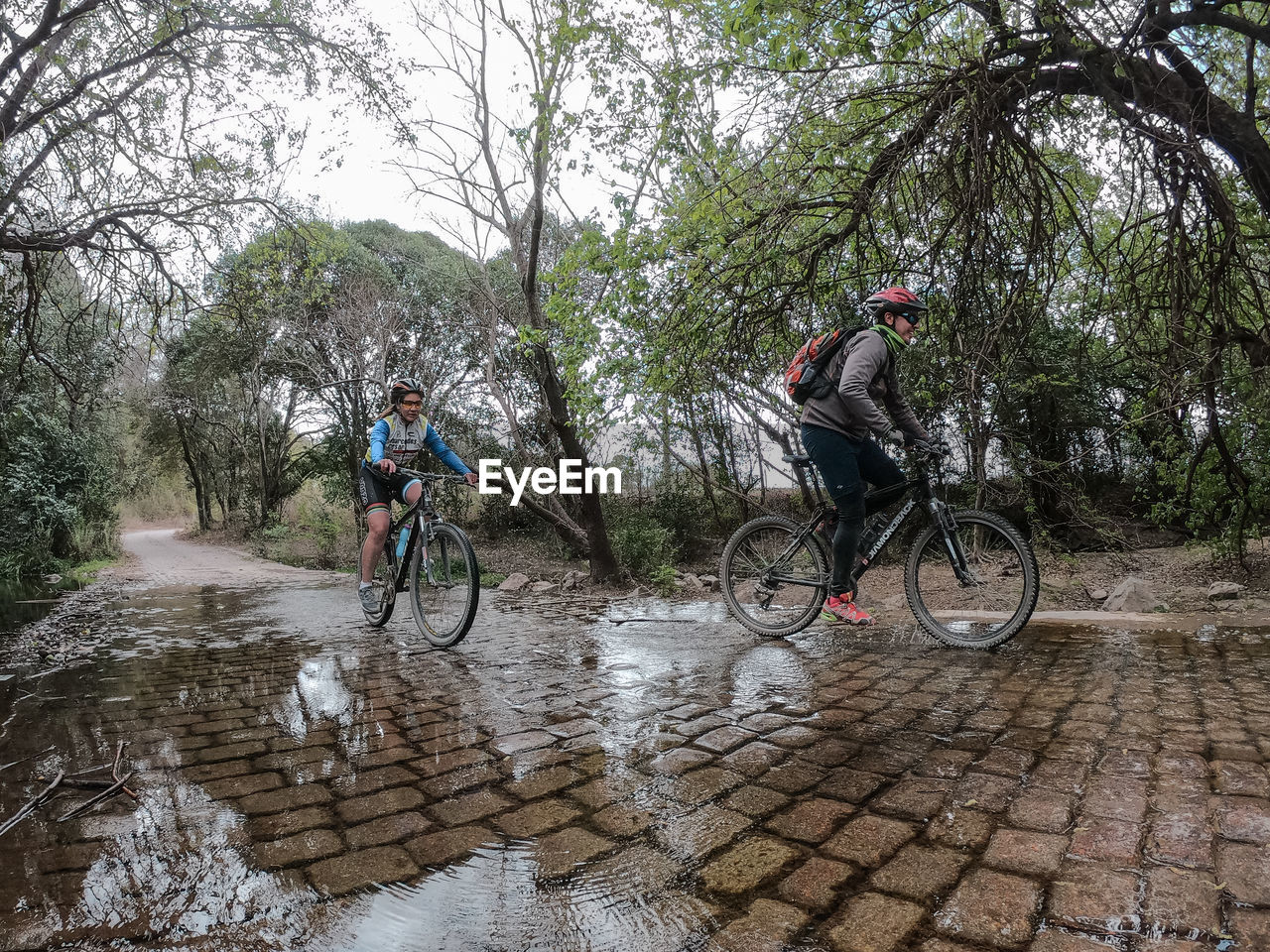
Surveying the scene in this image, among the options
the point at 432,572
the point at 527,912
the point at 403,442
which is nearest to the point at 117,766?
the point at 527,912

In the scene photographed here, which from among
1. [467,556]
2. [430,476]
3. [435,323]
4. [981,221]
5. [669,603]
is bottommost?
[669,603]

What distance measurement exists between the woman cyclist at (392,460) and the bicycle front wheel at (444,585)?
0.45m

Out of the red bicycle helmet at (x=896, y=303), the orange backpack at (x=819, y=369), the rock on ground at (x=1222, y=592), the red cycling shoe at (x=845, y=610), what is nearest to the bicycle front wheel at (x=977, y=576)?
the red cycling shoe at (x=845, y=610)

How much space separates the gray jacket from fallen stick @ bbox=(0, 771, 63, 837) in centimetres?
426

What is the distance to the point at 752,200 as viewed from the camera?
4.90m

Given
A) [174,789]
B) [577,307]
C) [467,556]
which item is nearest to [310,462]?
[577,307]

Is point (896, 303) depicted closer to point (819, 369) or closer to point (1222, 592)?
point (819, 369)

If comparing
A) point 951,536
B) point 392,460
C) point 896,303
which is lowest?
point 951,536

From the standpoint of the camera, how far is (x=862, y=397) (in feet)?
14.5

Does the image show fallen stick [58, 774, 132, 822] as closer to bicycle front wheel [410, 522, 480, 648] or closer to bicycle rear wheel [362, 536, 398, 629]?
bicycle front wheel [410, 522, 480, 648]

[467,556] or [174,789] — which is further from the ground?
[467,556]

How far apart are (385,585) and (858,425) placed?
424 cm

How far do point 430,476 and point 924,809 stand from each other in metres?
4.50

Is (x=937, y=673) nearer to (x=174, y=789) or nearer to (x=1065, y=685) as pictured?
(x=1065, y=685)
